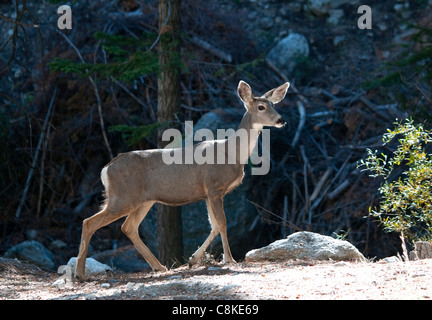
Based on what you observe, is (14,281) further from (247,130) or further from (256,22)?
(256,22)

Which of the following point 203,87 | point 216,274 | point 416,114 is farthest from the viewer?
point 203,87

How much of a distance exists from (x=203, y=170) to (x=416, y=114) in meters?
4.94

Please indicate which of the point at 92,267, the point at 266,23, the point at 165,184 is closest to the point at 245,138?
the point at 165,184

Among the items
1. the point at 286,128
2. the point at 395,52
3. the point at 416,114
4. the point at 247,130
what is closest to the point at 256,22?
the point at 395,52

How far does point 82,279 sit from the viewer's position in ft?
26.1

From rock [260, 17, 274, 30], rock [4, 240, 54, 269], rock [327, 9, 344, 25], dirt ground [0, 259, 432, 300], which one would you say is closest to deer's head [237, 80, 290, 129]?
dirt ground [0, 259, 432, 300]

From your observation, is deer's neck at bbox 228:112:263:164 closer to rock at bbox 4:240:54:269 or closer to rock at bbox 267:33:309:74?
rock at bbox 4:240:54:269

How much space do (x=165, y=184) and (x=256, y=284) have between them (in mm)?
2707

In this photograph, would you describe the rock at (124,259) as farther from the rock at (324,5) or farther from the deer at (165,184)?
the rock at (324,5)

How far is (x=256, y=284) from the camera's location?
634cm

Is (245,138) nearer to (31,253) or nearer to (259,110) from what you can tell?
(259,110)

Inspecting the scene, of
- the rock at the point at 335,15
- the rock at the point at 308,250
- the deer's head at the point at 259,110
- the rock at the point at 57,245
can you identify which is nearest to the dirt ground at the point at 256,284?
the rock at the point at 308,250

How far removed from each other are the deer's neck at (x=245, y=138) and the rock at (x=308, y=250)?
1.31m

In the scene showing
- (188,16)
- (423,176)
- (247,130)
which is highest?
(188,16)
